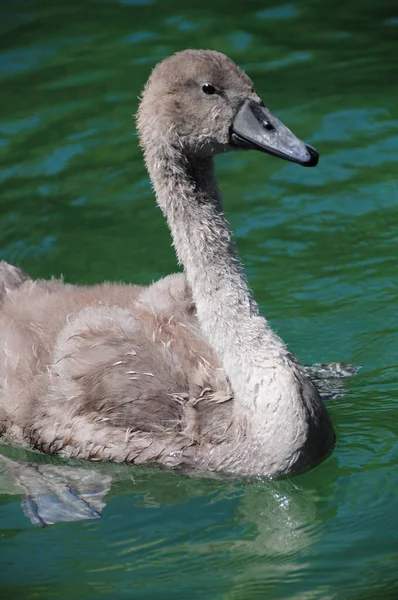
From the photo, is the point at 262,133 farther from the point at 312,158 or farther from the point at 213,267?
the point at 213,267

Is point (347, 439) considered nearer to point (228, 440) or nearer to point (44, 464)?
point (228, 440)

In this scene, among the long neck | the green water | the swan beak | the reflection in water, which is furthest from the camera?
the long neck

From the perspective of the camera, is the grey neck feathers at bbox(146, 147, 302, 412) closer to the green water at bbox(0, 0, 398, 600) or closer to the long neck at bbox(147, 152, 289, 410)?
the long neck at bbox(147, 152, 289, 410)

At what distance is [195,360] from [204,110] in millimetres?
1385

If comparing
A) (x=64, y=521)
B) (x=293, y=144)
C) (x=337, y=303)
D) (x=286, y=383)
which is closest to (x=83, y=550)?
(x=64, y=521)

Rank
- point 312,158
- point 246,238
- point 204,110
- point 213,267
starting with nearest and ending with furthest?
1. point 312,158
2. point 204,110
3. point 213,267
4. point 246,238

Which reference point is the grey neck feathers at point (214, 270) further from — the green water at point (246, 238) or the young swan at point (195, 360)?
the green water at point (246, 238)

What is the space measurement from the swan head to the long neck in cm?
15

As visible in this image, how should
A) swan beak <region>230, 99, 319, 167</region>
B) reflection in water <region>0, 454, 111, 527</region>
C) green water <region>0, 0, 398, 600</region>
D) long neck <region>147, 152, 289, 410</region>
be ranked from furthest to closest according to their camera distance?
long neck <region>147, 152, 289, 410</region>
swan beak <region>230, 99, 319, 167</region>
reflection in water <region>0, 454, 111, 527</region>
green water <region>0, 0, 398, 600</region>

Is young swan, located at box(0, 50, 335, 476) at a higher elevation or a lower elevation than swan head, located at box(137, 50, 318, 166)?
lower

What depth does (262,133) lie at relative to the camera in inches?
267

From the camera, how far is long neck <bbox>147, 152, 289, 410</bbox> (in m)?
6.84

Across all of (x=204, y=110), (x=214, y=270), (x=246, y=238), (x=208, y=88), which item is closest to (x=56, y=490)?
(x=214, y=270)

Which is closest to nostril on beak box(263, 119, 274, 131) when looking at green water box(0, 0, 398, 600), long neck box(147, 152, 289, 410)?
long neck box(147, 152, 289, 410)
